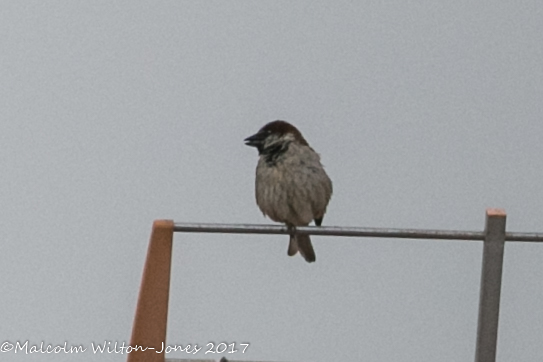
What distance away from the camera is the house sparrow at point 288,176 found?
9.71 ft

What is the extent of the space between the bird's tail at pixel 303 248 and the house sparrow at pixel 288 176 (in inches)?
6.0

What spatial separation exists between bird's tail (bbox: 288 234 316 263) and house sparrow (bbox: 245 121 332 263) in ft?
0.50

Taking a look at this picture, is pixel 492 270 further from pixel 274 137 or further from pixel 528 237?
pixel 274 137

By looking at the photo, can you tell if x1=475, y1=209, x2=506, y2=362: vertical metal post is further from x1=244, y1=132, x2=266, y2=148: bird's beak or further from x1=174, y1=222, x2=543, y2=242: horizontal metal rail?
x1=244, y1=132, x2=266, y2=148: bird's beak

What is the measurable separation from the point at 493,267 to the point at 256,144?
881 millimetres

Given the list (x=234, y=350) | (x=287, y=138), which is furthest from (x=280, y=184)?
(x=234, y=350)

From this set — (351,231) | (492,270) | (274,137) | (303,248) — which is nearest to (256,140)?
(274,137)

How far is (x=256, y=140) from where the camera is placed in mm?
3008

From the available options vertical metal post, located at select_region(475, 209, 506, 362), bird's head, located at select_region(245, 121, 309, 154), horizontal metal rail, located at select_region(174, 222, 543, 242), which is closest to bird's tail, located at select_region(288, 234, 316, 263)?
bird's head, located at select_region(245, 121, 309, 154)

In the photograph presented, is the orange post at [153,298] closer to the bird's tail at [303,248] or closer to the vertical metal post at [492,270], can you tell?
the vertical metal post at [492,270]

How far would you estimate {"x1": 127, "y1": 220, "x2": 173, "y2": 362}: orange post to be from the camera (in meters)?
2.37

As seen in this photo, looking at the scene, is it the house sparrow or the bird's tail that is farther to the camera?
the bird's tail

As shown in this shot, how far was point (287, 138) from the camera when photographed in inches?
118

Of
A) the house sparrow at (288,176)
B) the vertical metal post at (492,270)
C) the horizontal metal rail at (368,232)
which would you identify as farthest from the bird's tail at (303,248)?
the vertical metal post at (492,270)
